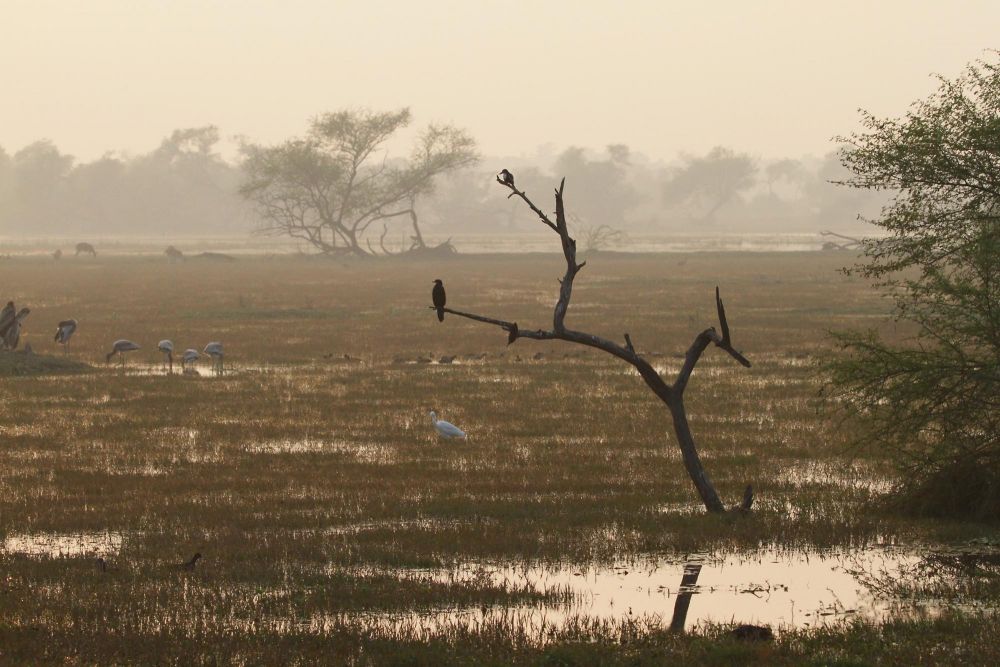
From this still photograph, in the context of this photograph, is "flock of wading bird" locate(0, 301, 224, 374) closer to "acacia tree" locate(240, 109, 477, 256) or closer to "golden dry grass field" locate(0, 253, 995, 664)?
"golden dry grass field" locate(0, 253, 995, 664)

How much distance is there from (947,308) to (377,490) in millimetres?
6604

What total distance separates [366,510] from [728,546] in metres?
3.96

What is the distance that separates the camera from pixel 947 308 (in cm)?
1380

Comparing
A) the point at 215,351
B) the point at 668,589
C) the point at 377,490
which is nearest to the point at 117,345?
the point at 215,351

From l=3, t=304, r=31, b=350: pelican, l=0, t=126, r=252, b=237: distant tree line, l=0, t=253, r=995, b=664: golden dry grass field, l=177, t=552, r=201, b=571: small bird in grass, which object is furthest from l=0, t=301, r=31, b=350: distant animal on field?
l=0, t=126, r=252, b=237: distant tree line

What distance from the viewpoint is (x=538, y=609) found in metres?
10.5

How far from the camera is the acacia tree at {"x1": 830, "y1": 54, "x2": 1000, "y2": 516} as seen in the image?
43.9 ft

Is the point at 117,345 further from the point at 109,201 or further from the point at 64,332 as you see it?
A: the point at 109,201

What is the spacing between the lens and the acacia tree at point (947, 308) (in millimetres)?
13383

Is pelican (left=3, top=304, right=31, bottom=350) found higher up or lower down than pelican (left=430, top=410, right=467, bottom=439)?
higher up

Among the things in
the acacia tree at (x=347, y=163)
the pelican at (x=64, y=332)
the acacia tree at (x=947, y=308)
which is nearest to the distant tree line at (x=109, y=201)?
the acacia tree at (x=347, y=163)

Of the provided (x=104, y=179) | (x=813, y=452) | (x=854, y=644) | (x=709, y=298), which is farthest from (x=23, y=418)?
(x=104, y=179)

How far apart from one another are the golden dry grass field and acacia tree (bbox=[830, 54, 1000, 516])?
773mm

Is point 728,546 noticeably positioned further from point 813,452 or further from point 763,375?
point 763,375
